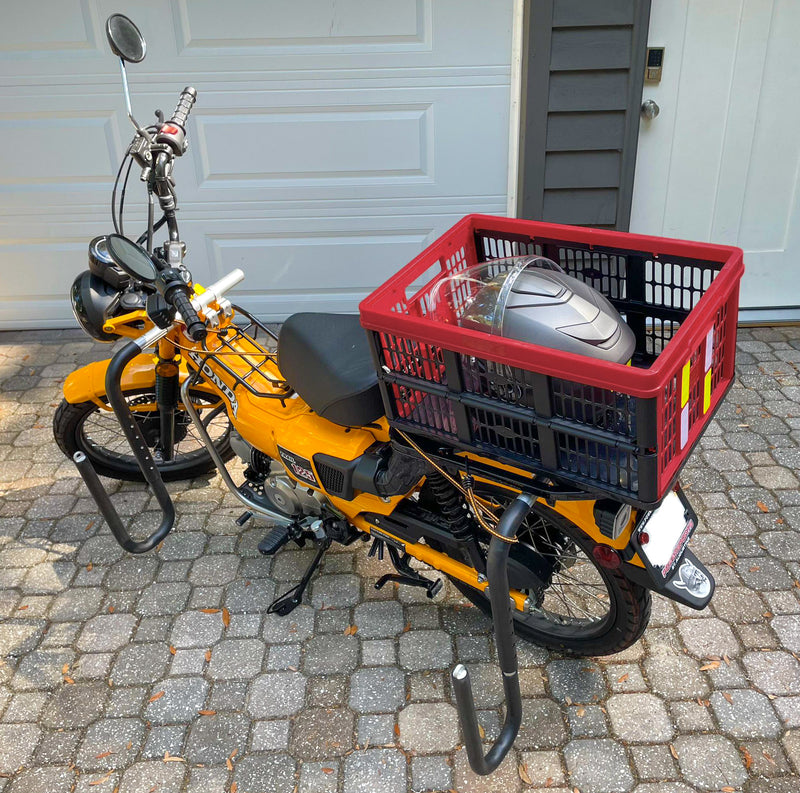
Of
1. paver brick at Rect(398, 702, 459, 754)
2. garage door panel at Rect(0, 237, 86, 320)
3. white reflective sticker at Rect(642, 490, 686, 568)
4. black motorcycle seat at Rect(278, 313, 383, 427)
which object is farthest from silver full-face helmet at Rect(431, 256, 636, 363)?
garage door panel at Rect(0, 237, 86, 320)

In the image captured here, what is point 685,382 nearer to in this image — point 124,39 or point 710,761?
point 710,761

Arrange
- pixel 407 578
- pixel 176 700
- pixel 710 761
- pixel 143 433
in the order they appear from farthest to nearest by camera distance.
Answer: pixel 143 433
pixel 407 578
pixel 176 700
pixel 710 761

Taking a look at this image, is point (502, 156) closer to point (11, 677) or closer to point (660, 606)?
point (660, 606)

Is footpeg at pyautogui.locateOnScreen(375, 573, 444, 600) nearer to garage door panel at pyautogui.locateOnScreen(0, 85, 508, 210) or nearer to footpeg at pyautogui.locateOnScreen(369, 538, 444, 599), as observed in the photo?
footpeg at pyautogui.locateOnScreen(369, 538, 444, 599)

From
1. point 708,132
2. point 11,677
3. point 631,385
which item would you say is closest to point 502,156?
point 708,132

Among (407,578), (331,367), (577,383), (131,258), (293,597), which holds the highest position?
(131,258)

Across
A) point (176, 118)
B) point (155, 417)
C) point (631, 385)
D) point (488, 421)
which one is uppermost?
point (176, 118)

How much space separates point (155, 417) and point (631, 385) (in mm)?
2328

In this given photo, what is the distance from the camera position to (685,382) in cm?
172

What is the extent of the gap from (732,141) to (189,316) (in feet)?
11.3

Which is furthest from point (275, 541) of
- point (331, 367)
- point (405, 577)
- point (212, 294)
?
point (212, 294)

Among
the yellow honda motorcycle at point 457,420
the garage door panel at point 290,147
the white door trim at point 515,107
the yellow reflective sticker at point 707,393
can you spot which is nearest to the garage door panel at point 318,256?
the garage door panel at point 290,147

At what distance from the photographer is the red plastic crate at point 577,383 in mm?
1627

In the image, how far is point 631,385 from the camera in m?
1.54
